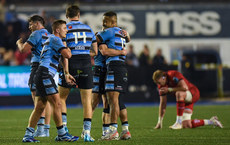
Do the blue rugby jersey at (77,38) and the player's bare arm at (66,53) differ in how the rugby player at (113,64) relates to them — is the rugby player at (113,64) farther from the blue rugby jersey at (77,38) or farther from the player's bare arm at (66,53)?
the player's bare arm at (66,53)

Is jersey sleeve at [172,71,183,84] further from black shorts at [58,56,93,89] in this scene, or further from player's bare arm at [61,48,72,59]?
player's bare arm at [61,48,72,59]

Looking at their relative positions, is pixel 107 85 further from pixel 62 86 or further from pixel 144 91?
pixel 144 91

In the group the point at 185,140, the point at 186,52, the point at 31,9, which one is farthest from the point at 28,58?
the point at 185,140

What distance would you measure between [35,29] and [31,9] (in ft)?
63.0

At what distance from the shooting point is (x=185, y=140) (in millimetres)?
8867

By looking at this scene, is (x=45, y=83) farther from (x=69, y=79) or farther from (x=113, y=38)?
(x=113, y=38)

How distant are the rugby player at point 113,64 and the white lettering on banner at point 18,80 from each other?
38.4 ft

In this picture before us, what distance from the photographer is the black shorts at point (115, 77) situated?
355 inches

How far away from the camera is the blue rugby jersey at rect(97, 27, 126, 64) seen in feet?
29.7

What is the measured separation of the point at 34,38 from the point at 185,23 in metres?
20.1

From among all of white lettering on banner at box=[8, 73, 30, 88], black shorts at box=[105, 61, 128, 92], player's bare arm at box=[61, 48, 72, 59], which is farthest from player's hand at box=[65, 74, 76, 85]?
white lettering on banner at box=[8, 73, 30, 88]

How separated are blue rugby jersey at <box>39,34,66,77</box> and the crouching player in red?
323 cm

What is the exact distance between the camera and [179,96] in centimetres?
1166

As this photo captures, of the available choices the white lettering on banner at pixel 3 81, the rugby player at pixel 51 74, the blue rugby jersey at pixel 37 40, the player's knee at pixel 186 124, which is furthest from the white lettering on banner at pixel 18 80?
the rugby player at pixel 51 74
